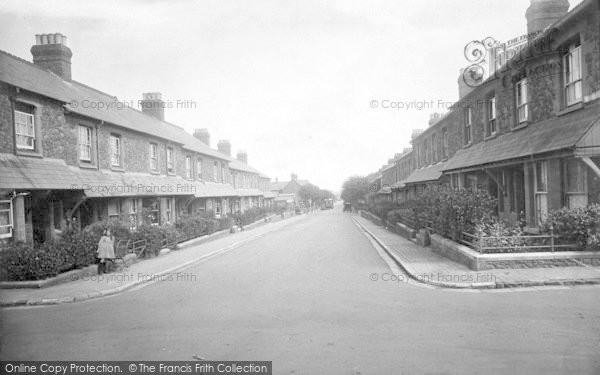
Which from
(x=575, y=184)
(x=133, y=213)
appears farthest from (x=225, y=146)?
(x=575, y=184)

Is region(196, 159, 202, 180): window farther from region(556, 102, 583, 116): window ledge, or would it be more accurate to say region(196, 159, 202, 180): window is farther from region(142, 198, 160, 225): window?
region(556, 102, 583, 116): window ledge

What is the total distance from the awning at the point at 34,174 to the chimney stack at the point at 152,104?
15.2 m

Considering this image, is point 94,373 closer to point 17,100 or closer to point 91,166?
point 17,100

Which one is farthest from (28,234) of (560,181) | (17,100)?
A: (560,181)

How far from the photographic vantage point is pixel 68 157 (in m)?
14.4

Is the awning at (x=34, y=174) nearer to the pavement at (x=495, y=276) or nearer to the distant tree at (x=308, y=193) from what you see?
the pavement at (x=495, y=276)

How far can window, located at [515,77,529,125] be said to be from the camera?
46.6 ft

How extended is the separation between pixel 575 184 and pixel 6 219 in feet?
53.4

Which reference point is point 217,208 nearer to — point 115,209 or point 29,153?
point 115,209

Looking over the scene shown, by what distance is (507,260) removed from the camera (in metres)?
9.76

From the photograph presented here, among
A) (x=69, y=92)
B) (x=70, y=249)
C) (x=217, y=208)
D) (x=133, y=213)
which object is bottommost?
(x=217, y=208)

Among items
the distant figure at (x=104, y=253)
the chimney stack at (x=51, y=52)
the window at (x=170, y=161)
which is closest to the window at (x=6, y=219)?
the distant figure at (x=104, y=253)

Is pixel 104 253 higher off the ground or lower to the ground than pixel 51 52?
lower

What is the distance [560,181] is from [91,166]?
16662 millimetres
